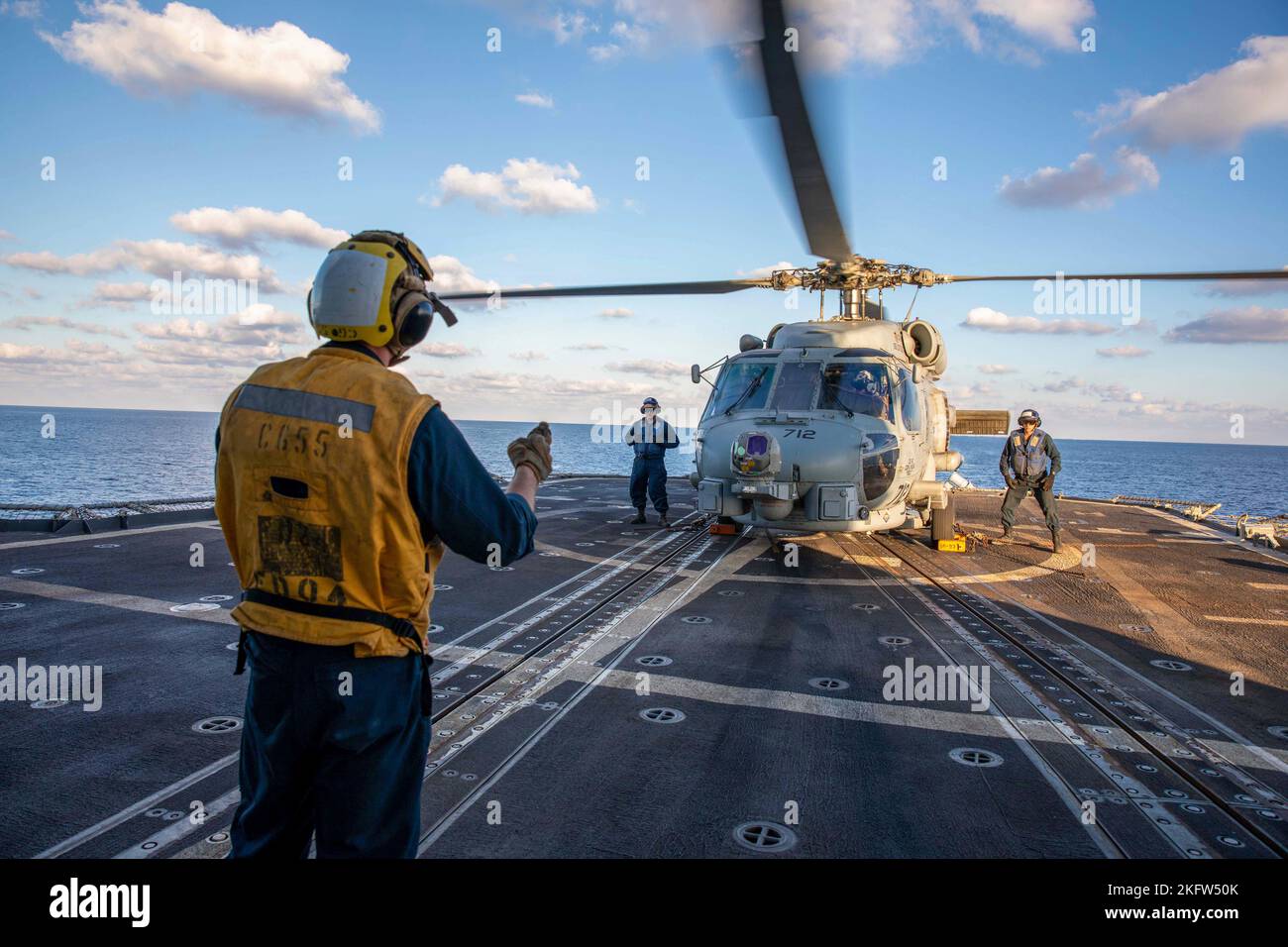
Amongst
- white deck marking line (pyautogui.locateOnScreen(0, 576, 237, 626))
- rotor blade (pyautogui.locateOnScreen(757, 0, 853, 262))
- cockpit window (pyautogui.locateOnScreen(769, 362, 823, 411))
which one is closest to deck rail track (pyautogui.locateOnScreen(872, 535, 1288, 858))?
cockpit window (pyautogui.locateOnScreen(769, 362, 823, 411))

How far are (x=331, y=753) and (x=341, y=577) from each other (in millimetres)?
474

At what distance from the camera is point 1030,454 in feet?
41.4

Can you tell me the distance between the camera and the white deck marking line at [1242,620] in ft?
26.2

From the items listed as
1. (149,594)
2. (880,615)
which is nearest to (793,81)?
(880,615)

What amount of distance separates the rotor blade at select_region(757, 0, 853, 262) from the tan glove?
189 centimetres

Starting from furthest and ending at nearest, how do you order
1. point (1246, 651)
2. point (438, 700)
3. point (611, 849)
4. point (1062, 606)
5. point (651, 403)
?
point (651, 403), point (1062, 606), point (1246, 651), point (438, 700), point (611, 849)

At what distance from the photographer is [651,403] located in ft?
47.9

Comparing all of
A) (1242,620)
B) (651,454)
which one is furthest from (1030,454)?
(651,454)

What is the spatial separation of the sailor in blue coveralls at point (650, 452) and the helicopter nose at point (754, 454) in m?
4.32

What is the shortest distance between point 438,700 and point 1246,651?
6904 mm

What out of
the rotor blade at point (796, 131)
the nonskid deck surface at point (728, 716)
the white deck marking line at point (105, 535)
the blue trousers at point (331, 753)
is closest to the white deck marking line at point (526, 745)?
the nonskid deck surface at point (728, 716)

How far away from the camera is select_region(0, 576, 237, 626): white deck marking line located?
280 inches

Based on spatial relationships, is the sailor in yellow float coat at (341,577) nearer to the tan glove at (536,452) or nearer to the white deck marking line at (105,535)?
the tan glove at (536,452)
